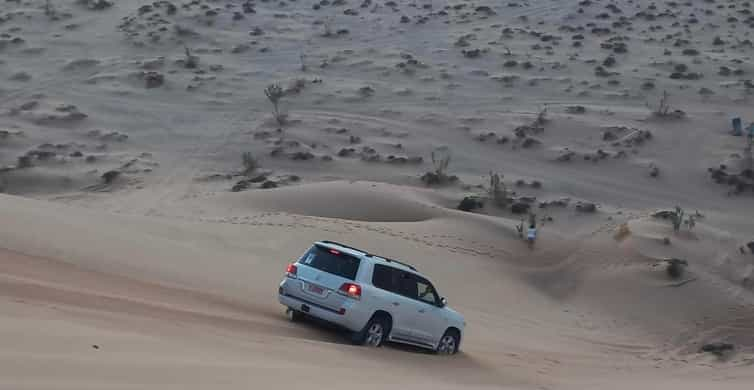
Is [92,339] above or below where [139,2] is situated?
below

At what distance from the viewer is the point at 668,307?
21.2 metres

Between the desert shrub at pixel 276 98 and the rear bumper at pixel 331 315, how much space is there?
22.8 metres

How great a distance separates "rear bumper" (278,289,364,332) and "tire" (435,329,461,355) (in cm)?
198

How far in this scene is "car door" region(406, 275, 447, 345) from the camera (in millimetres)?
14203

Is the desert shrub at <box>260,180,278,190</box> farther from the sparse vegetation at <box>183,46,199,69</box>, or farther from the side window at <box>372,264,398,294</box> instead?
the side window at <box>372,264,398,294</box>

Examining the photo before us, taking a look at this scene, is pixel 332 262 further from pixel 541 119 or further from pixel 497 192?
pixel 541 119

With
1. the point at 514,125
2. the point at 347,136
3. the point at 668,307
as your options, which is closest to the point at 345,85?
the point at 347,136

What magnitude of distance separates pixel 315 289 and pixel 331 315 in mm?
478

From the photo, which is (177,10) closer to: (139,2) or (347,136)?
(139,2)

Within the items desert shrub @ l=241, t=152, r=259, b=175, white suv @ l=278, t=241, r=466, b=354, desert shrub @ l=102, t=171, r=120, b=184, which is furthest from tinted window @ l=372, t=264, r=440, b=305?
desert shrub @ l=102, t=171, r=120, b=184

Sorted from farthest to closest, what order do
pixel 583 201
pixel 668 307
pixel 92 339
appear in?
1. pixel 583 201
2. pixel 668 307
3. pixel 92 339

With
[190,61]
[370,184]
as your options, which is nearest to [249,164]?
[370,184]

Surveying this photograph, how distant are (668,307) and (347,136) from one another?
54.0 feet

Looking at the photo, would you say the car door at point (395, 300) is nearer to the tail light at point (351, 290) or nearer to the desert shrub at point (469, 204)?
the tail light at point (351, 290)
